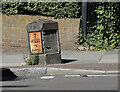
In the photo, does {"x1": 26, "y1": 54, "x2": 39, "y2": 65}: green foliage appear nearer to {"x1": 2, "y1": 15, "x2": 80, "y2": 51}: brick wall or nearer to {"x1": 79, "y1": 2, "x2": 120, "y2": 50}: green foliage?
{"x1": 2, "y1": 15, "x2": 80, "y2": 51}: brick wall

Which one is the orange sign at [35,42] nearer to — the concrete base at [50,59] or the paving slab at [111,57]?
the concrete base at [50,59]

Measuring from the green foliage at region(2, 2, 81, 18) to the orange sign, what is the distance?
128 inches

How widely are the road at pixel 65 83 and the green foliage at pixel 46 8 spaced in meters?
5.53

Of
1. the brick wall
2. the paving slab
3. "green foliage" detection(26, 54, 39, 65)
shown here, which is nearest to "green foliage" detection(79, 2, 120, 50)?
the brick wall

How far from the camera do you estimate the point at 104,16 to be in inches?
593

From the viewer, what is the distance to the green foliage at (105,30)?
14930mm

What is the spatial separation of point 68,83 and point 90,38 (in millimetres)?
6401

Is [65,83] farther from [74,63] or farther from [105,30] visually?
[105,30]

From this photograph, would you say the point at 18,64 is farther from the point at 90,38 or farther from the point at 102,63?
the point at 90,38

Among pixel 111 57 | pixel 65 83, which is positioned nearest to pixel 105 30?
pixel 111 57

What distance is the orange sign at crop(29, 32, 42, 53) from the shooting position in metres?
12.0

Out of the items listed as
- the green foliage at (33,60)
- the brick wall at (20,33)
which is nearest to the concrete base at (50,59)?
the green foliage at (33,60)

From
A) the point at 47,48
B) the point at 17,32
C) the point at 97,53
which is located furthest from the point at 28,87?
the point at 17,32

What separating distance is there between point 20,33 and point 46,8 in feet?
4.40
